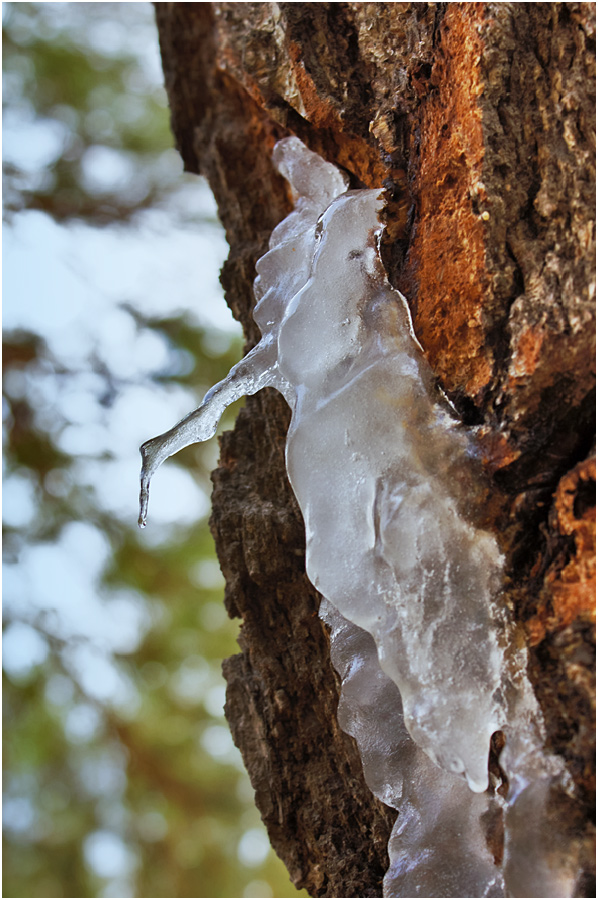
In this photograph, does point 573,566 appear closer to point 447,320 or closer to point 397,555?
point 397,555

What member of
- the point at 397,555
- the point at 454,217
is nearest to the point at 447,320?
the point at 454,217

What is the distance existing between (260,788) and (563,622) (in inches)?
16.0

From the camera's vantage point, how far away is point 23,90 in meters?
1.97

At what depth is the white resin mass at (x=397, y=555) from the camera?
54cm

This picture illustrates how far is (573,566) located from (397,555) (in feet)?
0.41

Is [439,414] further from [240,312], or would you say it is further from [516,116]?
[240,312]

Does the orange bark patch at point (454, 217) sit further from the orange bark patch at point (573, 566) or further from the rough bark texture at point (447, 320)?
the orange bark patch at point (573, 566)

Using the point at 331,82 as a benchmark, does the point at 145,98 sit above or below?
above

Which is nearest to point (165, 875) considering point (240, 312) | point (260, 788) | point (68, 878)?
point (68, 878)

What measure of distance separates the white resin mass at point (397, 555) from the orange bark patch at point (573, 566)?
4 cm

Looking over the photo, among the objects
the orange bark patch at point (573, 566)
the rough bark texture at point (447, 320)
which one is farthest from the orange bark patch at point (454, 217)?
the orange bark patch at point (573, 566)

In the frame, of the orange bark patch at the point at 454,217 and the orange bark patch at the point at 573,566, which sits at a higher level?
the orange bark patch at the point at 454,217

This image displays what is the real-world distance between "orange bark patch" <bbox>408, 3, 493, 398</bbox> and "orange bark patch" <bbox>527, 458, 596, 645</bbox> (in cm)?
11

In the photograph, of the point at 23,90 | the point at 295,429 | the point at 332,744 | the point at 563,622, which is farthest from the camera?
the point at 23,90
